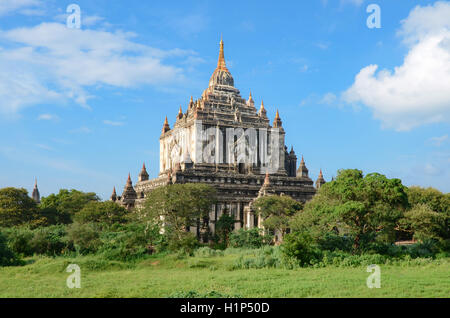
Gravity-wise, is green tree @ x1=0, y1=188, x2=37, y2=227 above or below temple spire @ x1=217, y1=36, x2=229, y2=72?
below

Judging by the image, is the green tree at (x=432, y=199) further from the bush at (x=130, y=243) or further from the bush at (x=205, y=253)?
the bush at (x=130, y=243)

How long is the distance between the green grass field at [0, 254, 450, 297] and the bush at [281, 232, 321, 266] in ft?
5.84

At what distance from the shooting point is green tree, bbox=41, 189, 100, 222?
67.1m

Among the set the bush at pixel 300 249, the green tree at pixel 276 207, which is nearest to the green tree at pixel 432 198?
the green tree at pixel 276 207

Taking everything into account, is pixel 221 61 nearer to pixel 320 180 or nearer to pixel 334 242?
pixel 320 180

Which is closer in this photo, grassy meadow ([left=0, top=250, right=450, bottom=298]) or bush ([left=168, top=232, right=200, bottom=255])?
grassy meadow ([left=0, top=250, right=450, bottom=298])

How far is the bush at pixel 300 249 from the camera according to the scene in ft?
119

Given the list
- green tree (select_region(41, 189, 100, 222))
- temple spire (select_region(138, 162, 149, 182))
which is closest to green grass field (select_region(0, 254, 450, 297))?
green tree (select_region(41, 189, 100, 222))

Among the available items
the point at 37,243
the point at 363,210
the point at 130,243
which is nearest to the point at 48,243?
the point at 37,243

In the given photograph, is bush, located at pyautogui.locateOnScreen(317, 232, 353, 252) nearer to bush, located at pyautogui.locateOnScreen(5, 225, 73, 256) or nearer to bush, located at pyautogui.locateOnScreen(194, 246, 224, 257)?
bush, located at pyautogui.locateOnScreen(194, 246, 224, 257)

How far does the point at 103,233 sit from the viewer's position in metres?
45.2

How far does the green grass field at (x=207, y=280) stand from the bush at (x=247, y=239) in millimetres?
13083

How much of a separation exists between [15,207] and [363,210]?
136ft
